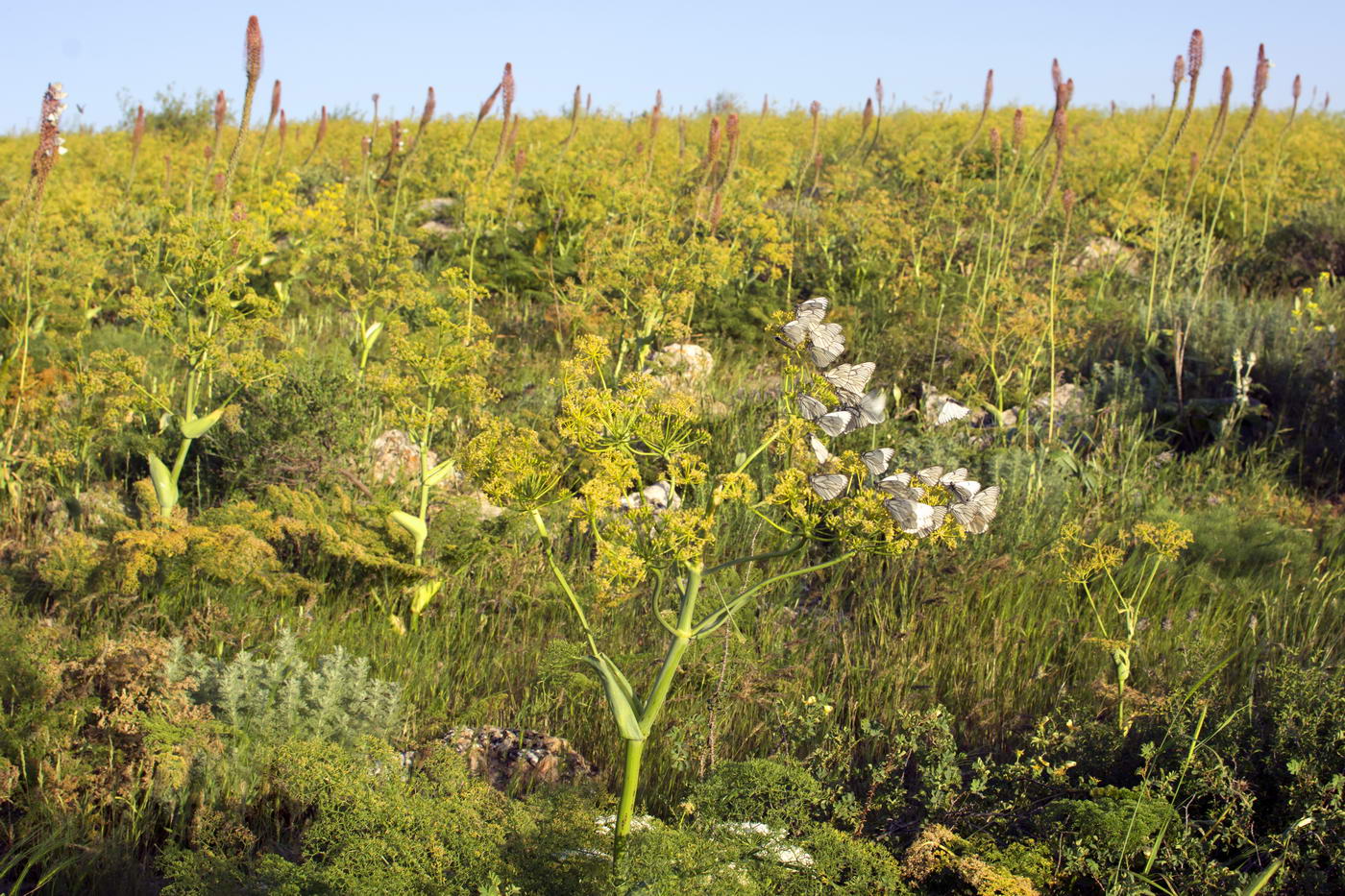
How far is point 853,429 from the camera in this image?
177 cm

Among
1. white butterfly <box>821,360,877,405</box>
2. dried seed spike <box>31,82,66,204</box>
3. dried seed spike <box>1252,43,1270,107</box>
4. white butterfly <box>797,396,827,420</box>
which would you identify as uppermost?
dried seed spike <box>1252,43,1270,107</box>

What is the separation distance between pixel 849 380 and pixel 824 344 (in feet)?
0.26

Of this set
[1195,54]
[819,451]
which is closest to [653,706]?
[819,451]

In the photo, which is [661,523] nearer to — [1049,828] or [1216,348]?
[1049,828]

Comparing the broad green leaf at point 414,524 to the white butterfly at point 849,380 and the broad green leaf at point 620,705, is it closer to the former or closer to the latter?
the broad green leaf at point 620,705

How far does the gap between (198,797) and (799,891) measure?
1351 millimetres

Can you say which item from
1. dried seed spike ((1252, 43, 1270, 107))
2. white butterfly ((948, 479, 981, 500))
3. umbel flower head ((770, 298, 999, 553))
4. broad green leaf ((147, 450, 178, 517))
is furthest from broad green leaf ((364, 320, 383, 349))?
dried seed spike ((1252, 43, 1270, 107))

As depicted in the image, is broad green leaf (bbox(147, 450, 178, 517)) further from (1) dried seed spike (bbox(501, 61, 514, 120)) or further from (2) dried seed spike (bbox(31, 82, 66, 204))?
(1) dried seed spike (bbox(501, 61, 514, 120))

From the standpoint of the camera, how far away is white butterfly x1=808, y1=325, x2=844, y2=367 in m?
1.79

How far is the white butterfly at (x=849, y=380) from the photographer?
181cm

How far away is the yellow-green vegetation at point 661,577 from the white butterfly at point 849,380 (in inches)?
0.6

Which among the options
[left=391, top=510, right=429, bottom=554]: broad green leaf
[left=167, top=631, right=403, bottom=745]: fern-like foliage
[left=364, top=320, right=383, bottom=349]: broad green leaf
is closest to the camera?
[left=167, top=631, right=403, bottom=745]: fern-like foliage

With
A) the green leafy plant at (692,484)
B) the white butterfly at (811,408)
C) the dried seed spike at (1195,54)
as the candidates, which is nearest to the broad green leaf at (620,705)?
the green leafy plant at (692,484)

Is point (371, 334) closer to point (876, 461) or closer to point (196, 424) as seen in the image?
point (196, 424)
